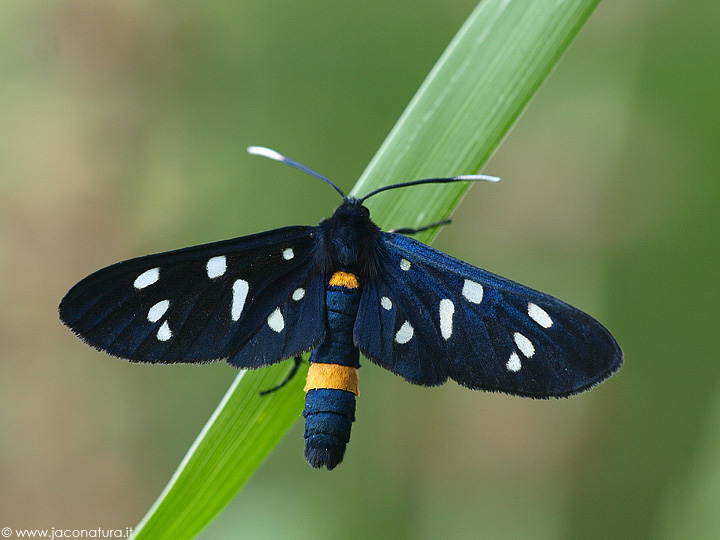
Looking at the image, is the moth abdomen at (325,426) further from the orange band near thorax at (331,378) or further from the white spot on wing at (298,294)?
the white spot on wing at (298,294)

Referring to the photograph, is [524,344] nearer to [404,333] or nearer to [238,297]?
[404,333]

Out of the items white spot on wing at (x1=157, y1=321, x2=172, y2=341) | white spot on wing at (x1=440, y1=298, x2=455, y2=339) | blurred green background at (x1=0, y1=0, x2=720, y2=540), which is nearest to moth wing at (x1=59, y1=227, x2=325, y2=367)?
white spot on wing at (x1=157, y1=321, x2=172, y2=341)

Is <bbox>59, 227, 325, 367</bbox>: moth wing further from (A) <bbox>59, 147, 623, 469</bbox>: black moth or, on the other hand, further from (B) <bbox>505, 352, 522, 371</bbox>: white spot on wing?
(B) <bbox>505, 352, 522, 371</bbox>: white spot on wing

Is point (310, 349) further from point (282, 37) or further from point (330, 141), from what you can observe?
point (282, 37)

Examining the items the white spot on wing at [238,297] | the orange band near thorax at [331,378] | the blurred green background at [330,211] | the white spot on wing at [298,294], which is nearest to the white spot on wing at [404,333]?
the orange band near thorax at [331,378]

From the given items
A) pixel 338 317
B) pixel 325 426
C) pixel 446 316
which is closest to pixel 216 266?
pixel 338 317

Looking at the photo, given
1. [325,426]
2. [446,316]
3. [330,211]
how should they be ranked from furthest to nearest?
1. [330,211]
2. [446,316]
3. [325,426]
